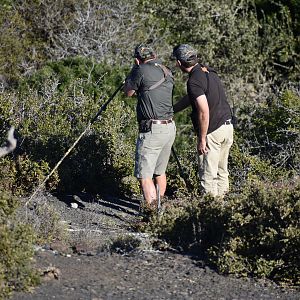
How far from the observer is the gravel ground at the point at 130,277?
6.86 m

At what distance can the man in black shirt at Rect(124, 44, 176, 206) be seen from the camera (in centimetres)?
957

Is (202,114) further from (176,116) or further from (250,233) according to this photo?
(176,116)

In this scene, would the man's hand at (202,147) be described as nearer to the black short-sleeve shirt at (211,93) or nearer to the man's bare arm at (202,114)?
the man's bare arm at (202,114)

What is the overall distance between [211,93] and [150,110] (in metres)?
0.68

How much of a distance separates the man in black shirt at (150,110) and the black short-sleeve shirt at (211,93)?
1.31 feet

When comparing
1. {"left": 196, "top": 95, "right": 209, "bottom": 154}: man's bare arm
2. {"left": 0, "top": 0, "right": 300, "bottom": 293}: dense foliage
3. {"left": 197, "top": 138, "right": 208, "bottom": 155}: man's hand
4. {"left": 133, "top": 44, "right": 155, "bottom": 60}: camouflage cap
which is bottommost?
{"left": 0, "top": 0, "right": 300, "bottom": 293}: dense foliage

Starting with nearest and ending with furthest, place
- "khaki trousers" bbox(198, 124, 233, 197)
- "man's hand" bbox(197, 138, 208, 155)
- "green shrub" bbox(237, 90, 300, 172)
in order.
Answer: "man's hand" bbox(197, 138, 208, 155) → "khaki trousers" bbox(198, 124, 233, 197) → "green shrub" bbox(237, 90, 300, 172)

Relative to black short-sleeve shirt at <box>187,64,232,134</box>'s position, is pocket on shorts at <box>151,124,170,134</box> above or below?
below

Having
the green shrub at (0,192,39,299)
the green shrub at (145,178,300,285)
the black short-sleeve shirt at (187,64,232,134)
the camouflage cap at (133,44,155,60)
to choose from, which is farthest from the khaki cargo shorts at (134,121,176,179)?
the green shrub at (0,192,39,299)

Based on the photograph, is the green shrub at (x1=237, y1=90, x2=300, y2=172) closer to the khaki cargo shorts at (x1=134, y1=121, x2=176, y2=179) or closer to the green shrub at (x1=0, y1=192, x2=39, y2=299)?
the khaki cargo shorts at (x1=134, y1=121, x2=176, y2=179)

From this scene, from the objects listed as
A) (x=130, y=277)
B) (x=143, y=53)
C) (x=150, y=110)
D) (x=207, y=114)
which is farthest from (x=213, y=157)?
(x=130, y=277)

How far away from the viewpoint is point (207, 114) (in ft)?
30.3

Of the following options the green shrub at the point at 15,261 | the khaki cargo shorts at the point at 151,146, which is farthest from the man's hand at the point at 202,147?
the green shrub at the point at 15,261

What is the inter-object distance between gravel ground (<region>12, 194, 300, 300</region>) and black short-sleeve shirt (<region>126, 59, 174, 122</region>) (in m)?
1.72
